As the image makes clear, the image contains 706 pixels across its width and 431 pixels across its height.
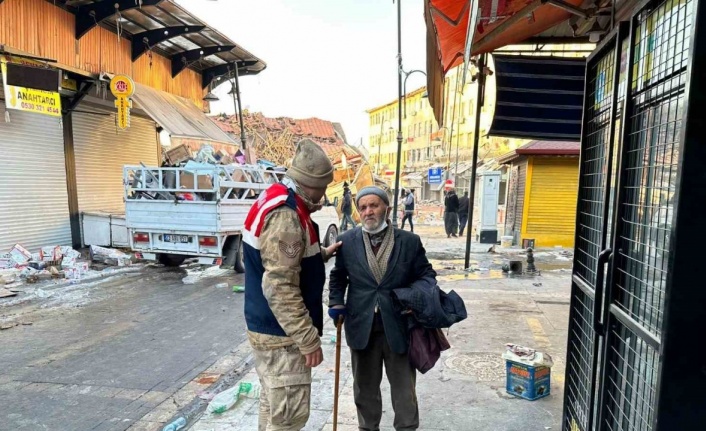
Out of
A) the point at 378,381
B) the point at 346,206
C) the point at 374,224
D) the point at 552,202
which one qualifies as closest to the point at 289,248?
the point at 374,224

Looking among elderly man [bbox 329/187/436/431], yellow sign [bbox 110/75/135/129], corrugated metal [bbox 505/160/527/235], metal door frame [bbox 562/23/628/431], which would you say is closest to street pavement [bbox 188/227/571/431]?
elderly man [bbox 329/187/436/431]

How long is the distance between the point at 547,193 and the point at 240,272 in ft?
29.3

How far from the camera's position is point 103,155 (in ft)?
39.8

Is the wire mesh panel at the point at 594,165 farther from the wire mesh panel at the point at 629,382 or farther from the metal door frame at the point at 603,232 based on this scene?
the wire mesh panel at the point at 629,382

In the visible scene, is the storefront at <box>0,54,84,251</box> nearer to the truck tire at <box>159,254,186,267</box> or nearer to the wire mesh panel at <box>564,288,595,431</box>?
the truck tire at <box>159,254,186,267</box>

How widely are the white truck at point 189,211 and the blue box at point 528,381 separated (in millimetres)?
5943

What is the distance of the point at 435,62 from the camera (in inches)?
201

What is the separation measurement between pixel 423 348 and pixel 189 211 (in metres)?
6.91

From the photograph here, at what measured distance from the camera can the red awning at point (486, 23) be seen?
3.24 metres

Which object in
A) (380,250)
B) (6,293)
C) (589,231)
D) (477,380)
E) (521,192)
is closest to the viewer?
(589,231)

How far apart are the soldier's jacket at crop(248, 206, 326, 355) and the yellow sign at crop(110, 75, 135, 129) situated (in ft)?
32.5

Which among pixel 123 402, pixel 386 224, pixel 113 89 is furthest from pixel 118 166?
pixel 386 224

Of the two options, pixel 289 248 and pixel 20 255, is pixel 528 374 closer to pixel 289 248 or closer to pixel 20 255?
pixel 289 248

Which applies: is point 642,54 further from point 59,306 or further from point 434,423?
point 59,306
